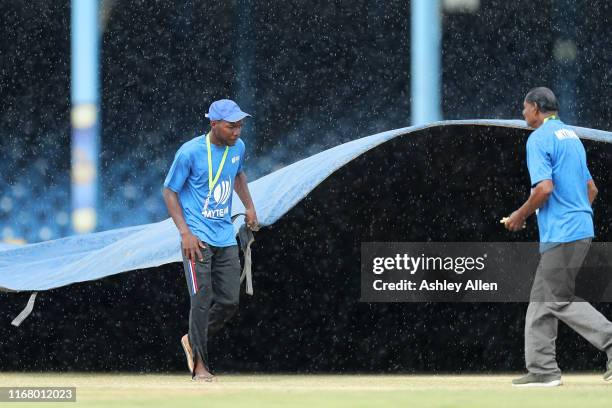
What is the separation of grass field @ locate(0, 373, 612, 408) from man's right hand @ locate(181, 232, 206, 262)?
0.60 m

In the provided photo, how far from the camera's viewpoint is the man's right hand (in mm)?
6992

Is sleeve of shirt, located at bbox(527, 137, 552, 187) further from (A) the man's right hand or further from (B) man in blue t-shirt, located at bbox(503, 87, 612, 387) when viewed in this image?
(A) the man's right hand

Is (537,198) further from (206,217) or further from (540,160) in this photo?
(206,217)

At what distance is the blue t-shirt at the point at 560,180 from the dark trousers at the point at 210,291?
4.92ft

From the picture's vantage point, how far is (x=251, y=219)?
7.21 metres

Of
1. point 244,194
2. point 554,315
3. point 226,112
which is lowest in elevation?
point 554,315

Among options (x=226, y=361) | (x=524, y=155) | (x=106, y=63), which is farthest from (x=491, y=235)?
(x=106, y=63)

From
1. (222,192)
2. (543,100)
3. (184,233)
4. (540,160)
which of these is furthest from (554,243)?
(184,233)

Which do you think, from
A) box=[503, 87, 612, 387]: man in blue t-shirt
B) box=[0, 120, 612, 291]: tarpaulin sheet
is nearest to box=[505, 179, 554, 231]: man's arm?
box=[503, 87, 612, 387]: man in blue t-shirt

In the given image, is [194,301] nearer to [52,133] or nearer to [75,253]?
[75,253]

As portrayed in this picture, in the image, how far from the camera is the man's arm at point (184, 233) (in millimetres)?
6996

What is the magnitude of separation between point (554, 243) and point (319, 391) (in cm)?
123

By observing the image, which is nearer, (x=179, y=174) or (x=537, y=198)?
(x=537, y=198)

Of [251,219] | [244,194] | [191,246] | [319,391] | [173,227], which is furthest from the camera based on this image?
[173,227]
